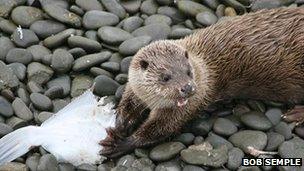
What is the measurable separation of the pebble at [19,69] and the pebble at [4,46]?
6.2 inches

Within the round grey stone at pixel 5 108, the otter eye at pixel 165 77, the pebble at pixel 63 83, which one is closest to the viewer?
the otter eye at pixel 165 77

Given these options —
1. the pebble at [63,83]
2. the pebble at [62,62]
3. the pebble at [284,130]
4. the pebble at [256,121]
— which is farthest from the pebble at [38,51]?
the pebble at [284,130]

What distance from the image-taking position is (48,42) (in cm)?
604

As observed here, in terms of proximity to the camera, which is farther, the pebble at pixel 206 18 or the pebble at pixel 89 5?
the pebble at pixel 89 5

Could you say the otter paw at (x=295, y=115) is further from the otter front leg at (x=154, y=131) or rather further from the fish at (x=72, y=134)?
the fish at (x=72, y=134)

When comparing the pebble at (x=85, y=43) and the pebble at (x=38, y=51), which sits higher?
the pebble at (x=85, y=43)

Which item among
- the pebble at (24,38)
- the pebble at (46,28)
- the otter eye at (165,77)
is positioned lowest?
the pebble at (24,38)

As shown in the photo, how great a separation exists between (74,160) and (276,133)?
58.6 inches

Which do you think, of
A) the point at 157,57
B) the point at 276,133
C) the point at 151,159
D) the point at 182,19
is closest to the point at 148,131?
the point at 151,159

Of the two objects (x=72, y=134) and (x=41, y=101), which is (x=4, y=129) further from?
(x=72, y=134)

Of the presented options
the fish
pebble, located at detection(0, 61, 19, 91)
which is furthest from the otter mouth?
pebble, located at detection(0, 61, 19, 91)

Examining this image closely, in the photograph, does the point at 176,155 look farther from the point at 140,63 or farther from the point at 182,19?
the point at 182,19

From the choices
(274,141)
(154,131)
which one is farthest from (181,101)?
(274,141)

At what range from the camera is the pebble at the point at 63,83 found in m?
5.79
